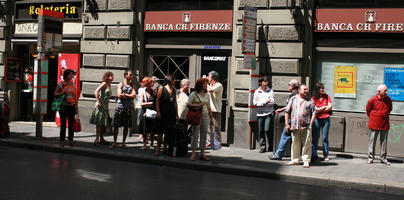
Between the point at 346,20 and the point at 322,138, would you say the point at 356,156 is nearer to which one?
the point at 322,138

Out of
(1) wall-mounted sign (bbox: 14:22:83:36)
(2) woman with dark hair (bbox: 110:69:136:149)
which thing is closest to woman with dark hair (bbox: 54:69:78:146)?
(2) woman with dark hair (bbox: 110:69:136:149)

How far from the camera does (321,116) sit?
35.1ft

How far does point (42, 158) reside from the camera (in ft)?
32.8

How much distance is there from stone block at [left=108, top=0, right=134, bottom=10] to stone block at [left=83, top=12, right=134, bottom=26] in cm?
13

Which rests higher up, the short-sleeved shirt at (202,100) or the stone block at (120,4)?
the stone block at (120,4)

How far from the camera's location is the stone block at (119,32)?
1370 cm

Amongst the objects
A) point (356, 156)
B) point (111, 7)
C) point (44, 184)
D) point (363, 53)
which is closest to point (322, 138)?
point (356, 156)

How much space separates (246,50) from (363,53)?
2640 millimetres

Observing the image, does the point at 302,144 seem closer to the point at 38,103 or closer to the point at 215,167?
the point at 215,167

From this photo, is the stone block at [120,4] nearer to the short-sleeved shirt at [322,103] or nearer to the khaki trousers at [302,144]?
the short-sleeved shirt at [322,103]

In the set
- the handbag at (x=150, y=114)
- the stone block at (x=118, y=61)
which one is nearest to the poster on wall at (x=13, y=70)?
the stone block at (x=118, y=61)

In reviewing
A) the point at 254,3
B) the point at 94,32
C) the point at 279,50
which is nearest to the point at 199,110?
the point at 279,50

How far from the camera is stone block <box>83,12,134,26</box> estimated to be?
45.0 feet

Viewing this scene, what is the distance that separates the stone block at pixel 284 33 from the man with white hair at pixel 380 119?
2.32m
